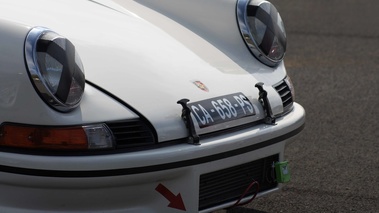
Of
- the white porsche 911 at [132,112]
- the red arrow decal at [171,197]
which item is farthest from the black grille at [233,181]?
the red arrow decal at [171,197]

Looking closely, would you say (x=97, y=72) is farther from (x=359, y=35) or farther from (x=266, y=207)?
(x=359, y=35)

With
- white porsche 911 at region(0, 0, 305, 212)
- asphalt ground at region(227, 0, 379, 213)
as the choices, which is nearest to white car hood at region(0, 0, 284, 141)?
white porsche 911 at region(0, 0, 305, 212)

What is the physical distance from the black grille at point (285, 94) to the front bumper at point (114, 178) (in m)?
0.51

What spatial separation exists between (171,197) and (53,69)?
644mm

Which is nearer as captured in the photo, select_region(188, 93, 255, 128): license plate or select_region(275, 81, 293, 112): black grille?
select_region(188, 93, 255, 128): license plate

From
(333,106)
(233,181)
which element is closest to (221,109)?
(233,181)

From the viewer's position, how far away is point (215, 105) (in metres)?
3.68

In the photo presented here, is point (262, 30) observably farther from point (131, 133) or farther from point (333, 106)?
point (333, 106)

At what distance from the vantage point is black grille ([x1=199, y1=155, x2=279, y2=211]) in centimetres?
363

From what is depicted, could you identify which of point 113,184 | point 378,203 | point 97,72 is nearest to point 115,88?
point 97,72

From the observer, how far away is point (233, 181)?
3.75 metres

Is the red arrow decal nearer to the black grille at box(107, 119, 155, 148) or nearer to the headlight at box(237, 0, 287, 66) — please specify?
the black grille at box(107, 119, 155, 148)

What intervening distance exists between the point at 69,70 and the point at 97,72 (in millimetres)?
238

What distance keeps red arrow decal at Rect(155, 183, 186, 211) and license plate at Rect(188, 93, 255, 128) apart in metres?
0.28
